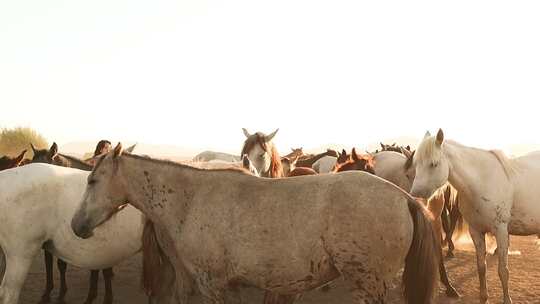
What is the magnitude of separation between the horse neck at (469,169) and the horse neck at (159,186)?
145 inches

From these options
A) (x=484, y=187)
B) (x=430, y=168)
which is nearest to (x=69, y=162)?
(x=430, y=168)

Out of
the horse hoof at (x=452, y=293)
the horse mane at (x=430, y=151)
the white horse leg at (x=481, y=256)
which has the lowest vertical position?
the horse hoof at (x=452, y=293)

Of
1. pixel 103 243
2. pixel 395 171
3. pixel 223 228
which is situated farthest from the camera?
pixel 395 171

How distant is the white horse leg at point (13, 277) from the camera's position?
5023 mm

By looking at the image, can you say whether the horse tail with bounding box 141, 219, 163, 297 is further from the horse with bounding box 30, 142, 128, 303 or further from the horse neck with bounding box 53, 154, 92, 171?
the horse neck with bounding box 53, 154, 92, 171

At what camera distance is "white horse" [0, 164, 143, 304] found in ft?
16.9

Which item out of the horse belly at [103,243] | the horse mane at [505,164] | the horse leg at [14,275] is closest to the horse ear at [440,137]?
the horse mane at [505,164]

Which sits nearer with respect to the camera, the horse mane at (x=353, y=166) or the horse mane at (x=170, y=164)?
Result: the horse mane at (x=170, y=164)

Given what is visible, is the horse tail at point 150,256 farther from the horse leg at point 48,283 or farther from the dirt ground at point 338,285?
the horse leg at point 48,283

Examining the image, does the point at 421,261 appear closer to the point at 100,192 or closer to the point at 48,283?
the point at 100,192

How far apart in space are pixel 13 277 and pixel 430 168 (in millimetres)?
5005

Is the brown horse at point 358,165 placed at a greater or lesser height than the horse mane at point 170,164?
lesser

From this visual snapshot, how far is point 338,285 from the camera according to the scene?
8.19 m

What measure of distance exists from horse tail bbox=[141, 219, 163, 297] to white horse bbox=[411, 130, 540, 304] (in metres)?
3.25
